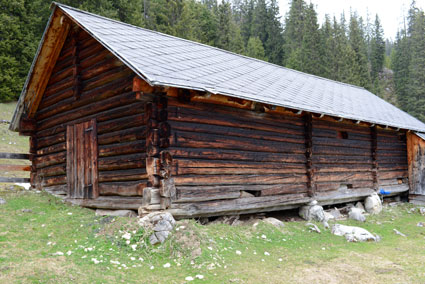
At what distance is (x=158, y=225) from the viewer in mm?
6680

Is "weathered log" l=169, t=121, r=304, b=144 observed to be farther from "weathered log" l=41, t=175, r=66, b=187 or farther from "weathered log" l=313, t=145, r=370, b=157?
"weathered log" l=41, t=175, r=66, b=187

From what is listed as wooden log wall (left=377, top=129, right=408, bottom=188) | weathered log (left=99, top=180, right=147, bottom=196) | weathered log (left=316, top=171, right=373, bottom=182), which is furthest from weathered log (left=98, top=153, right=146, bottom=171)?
wooden log wall (left=377, top=129, right=408, bottom=188)

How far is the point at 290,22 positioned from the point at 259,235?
57.7 metres

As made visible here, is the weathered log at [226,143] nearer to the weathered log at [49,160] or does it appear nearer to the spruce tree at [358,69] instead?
the weathered log at [49,160]

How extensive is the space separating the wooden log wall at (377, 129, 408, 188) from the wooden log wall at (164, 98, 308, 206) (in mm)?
5259

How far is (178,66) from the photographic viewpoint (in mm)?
7910

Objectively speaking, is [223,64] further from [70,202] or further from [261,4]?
[261,4]

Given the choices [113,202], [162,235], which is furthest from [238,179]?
[113,202]

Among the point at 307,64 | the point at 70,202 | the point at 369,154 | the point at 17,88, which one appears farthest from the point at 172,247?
the point at 307,64

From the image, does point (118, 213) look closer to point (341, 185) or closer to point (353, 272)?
point (353, 272)

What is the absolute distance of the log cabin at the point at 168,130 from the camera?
24.5 ft

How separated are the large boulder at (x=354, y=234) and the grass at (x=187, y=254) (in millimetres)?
255

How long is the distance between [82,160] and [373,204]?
991cm

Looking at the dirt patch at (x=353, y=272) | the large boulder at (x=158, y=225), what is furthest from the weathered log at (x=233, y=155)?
the dirt patch at (x=353, y=272)
